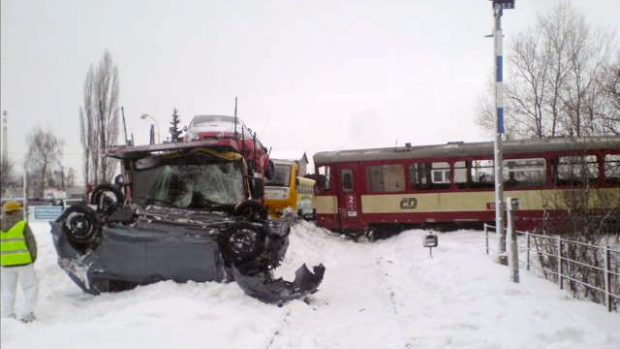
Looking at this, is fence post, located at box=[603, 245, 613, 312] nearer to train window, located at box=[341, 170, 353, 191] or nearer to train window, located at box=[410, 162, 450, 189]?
train window, located at box=[410, 162, 450, 189]

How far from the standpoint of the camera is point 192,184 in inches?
345

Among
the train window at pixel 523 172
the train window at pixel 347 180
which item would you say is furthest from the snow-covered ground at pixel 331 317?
the train window at pixel 347 180

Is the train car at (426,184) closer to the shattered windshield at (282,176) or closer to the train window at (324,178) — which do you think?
the train window at (324,178)

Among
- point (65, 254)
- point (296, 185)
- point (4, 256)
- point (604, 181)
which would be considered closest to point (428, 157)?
point (296, 185)

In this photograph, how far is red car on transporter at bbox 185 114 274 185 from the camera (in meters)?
9.65

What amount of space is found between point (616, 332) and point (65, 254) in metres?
6.62

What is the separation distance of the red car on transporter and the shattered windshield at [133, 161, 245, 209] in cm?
53

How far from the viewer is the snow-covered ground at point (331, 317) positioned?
212 inches

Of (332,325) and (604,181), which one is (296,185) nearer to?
(604,181)

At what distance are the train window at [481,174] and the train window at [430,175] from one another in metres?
0.80

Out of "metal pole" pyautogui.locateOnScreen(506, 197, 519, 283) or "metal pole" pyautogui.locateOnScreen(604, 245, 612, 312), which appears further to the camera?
"metal pole" pyautogui.locateOnScreen(506, 197, 519, 283)

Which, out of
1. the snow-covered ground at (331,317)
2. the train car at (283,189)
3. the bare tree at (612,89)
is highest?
Result: the bare tree at (612,89)

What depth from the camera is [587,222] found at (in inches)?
401

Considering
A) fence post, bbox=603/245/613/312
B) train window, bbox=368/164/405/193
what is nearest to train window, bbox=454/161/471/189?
train window, bbox=368/164/405/193
